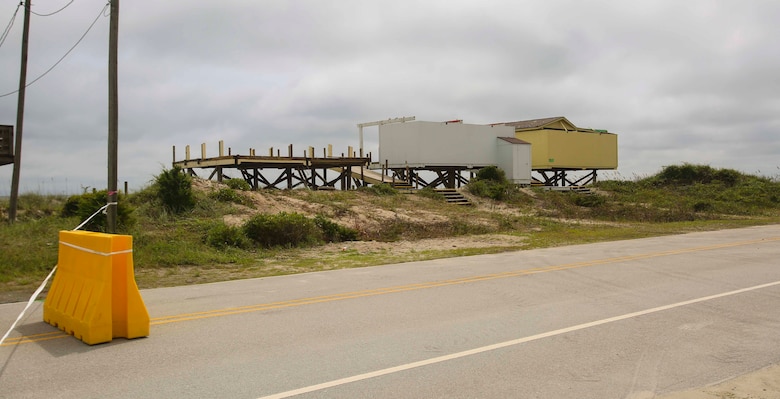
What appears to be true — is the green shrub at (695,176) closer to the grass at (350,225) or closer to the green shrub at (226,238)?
the grass at (350,225)

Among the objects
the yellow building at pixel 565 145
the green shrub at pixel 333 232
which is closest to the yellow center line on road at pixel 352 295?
the green shrub at pixel 333 232

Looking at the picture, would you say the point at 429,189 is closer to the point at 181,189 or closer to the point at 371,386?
the point at 181,189

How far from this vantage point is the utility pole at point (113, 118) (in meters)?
14.4

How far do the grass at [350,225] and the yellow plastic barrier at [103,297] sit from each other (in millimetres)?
3731

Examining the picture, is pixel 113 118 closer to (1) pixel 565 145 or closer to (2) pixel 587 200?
(2) pixel 587 200

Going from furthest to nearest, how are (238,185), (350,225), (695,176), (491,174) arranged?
(695,176) → (491,174) → (238,185) → (350,225)

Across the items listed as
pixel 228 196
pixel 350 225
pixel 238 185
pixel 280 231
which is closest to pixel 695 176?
pixel 350 225

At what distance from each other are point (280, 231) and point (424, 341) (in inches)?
495

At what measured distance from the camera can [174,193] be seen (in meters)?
21.7

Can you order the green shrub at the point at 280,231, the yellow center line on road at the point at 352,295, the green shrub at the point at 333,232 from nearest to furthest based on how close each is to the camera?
the yellow center line on road at the point at 352,295
the green shrub at the point at 280,231
the green shrub at the point at 333,232

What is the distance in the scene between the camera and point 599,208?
36156mm

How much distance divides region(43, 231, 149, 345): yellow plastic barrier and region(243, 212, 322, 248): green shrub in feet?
35.0

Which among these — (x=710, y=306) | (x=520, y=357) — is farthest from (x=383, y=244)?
(x=520, y=357)

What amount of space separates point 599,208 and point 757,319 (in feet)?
94.3
